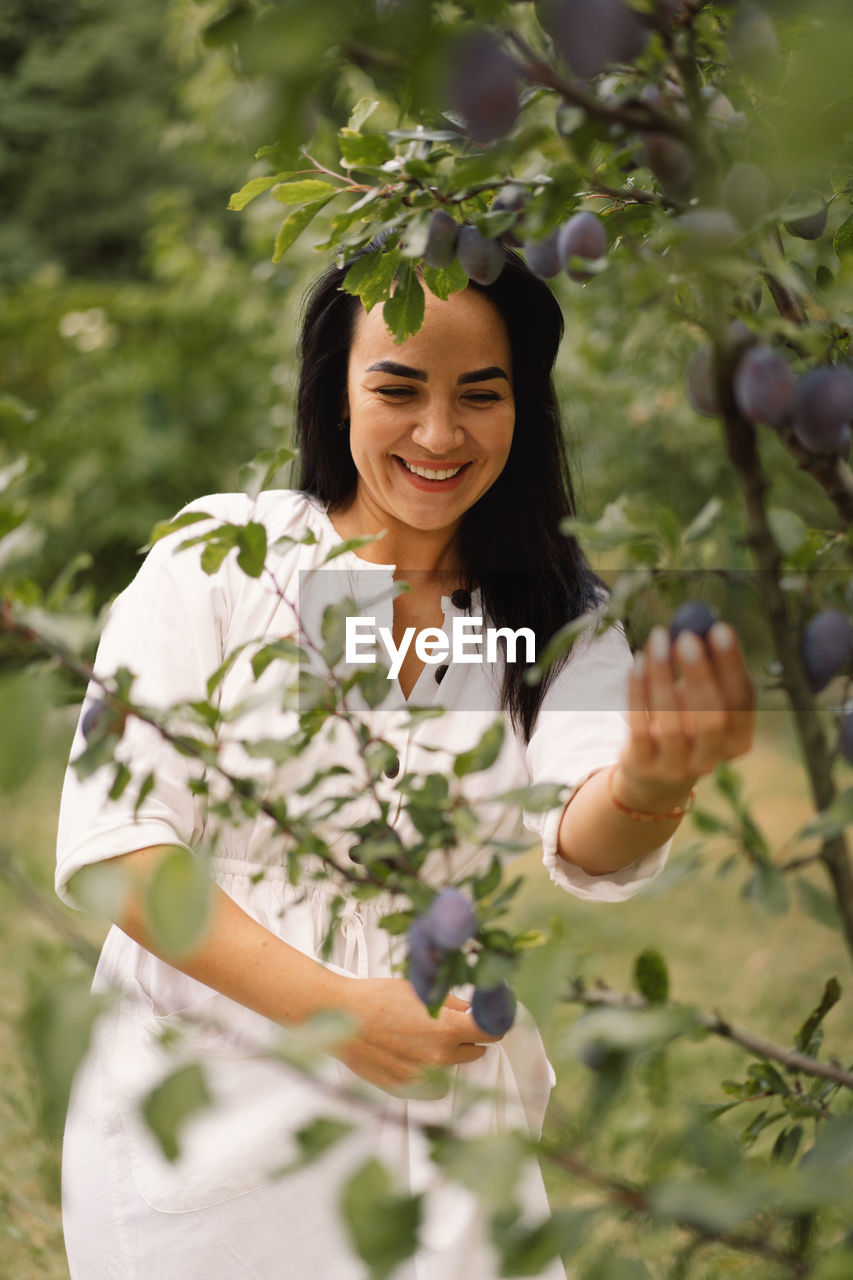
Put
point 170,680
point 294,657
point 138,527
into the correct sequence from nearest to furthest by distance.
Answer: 1. point 294,657
2. point 170,680
3. point 138,527

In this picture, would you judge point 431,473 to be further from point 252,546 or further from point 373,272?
point 252,546

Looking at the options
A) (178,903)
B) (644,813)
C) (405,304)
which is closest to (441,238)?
(405,304)

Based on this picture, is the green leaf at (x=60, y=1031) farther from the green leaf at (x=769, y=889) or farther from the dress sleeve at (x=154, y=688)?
the dress sleeve at (x=154, y=688)

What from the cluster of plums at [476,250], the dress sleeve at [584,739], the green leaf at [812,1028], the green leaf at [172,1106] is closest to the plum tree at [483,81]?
the cluster of plums at [476,250]

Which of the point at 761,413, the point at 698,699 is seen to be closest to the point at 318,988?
the point at 698,699

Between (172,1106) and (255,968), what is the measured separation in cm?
71

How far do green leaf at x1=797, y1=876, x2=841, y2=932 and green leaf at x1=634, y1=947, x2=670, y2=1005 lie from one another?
10cm

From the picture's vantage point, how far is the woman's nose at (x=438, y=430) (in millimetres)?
1358

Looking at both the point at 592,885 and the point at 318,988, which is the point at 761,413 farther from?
the point at 318,988

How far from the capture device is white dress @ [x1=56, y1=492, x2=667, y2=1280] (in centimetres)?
128

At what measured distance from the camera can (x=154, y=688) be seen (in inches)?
50.8

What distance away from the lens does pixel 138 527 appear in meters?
6.18

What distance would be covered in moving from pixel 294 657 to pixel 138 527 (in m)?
5.52

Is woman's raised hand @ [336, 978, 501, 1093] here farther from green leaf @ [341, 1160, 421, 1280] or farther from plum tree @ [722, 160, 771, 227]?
plum tree @ [722, 160, 771, 227]
